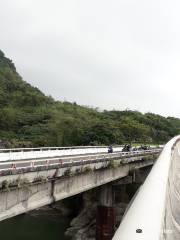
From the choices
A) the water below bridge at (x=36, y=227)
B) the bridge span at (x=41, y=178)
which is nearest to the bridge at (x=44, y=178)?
the bridge span at (x=41, y=178)

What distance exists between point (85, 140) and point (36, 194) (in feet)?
202

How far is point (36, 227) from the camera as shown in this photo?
134 ft

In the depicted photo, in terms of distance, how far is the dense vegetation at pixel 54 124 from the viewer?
80.8 meters

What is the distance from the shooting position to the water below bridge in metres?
37.2

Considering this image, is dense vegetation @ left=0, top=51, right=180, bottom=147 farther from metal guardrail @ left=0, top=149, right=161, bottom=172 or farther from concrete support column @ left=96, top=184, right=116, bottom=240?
metal guardrail @ left=0, top=149, right=161, bottom=172

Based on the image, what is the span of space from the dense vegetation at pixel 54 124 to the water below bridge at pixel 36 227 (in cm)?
2869

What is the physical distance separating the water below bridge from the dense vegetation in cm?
2869

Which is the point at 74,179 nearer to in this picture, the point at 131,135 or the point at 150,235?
the point at 150,235

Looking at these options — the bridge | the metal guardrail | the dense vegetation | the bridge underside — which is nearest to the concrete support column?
the bridge

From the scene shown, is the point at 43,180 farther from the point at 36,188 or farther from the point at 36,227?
the point at 36,227

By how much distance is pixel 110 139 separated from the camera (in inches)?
3184

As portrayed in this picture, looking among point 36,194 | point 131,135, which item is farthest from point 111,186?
point 131,135

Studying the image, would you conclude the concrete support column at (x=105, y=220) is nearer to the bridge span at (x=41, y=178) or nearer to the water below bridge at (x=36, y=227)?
the bridge span at (x=41, y=178)

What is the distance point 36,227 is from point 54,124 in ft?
158
